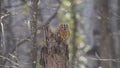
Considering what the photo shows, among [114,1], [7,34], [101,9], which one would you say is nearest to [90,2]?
[114,1]

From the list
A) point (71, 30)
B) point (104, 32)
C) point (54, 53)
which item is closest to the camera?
point (54, 53)

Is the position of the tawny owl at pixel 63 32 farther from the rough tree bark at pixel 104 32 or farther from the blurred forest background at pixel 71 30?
the rough tree bark at pixel 104 32

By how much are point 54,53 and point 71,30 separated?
6.81 meters

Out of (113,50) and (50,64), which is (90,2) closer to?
(113,50)

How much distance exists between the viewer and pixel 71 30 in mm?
10305

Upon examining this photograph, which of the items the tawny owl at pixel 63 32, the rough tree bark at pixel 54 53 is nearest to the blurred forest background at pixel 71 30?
the rough tree bark at pixel 54 53

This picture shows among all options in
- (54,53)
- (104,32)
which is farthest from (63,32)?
(104,32)

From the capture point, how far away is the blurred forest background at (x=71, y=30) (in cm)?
474

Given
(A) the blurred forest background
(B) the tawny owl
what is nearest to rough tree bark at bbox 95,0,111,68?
(A) the blurred forest background

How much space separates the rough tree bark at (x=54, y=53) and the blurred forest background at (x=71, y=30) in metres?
0.54

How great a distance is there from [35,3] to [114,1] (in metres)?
5.59

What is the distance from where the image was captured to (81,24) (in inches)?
472

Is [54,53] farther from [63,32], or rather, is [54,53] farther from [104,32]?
[104,32]

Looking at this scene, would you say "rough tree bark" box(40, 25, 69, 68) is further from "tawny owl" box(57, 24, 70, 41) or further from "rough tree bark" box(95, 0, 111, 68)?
"rough tree bark" box(95, 0, 111, 68)
